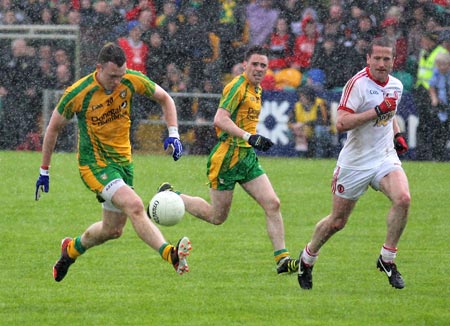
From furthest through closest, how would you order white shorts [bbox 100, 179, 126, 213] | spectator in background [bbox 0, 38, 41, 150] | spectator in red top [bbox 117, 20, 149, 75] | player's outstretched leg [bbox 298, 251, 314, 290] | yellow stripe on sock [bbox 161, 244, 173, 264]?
spectator in background [bbox 0, 38, 41, 150], spectator in red top [bbox 117, 20, 149, 75], player's outstretched leg [bbox 298, 251, 314, 290], white shorts [bbox 100, 179, 126, 213], yellow stripe on sock [bbox 161, 244, 173, 264]

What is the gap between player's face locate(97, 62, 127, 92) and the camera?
8812mm

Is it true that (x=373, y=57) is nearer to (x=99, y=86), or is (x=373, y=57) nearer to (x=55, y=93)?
(x=99, y=86)

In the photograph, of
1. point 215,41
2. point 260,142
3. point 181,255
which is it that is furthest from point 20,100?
point 181,255

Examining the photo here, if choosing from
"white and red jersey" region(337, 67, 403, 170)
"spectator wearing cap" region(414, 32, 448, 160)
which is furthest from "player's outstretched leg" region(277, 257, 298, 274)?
"spectator wearing cap" region(414, 32, 448, 160)

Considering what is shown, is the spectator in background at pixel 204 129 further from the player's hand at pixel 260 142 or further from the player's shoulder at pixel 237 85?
the player's hand at pixel 260 142

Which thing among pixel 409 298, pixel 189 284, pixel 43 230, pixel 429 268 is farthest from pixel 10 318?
pixel 43 230

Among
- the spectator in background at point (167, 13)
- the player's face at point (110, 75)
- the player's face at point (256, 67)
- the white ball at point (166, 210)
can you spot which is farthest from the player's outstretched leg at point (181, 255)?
the spectator in background at point (167, 13)

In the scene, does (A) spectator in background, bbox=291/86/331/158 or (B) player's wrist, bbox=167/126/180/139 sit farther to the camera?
(A) spectator in background, bbox=291/86/331/158

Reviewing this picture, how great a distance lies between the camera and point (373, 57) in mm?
9086

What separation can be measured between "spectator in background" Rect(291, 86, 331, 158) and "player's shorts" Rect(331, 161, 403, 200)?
10.4 m

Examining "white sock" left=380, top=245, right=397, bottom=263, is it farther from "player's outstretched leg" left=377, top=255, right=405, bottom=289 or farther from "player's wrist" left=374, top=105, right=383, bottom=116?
"player's wrist" left=374, top=105, right=383, bottom=116

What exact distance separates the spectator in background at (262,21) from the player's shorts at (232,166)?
31.4 ft

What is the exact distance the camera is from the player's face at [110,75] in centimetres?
881

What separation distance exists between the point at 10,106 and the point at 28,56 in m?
0.98
